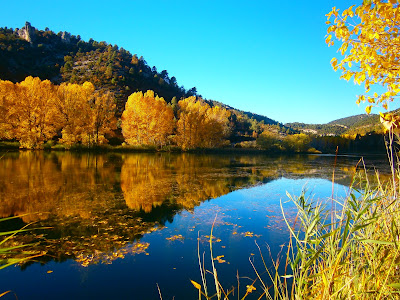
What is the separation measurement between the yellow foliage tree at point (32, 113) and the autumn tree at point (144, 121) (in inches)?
369

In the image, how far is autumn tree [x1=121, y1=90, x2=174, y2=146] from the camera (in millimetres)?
36281

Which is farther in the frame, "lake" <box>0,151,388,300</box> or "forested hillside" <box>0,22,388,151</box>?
"forested hillside" <box>0,22,388,151</box>

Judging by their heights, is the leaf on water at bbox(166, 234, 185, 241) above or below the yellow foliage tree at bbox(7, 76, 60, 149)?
below

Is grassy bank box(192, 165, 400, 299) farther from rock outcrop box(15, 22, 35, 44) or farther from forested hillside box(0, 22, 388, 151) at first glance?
rock outcrop box(15, 22, 35, 44)

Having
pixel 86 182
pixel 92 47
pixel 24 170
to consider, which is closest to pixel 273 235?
pixel 86 182

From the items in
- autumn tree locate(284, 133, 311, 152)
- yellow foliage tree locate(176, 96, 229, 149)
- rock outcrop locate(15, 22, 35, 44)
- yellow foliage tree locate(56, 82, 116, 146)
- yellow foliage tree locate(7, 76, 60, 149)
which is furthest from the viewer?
rock outcrop locate(15, 22, 35, 44)

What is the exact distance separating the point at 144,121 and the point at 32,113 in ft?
45.0

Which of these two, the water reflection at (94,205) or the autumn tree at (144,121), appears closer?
the water reflection at (94,205)

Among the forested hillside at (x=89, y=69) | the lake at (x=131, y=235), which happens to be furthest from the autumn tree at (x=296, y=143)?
the lake at (x=131, y=235)

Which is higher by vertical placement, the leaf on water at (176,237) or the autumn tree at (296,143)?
the autumn tree at (296,143)

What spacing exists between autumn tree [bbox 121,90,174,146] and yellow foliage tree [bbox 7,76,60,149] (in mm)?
9363

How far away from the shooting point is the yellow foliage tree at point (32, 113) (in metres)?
27.5

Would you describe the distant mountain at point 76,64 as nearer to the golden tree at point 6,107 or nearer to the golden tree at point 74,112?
the golden tree at point 74,112

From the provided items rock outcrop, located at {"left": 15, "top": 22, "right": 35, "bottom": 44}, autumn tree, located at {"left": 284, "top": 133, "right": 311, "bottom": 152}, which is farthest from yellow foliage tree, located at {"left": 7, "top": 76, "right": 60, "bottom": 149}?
rock outcrop, located at {"left": 15, "top": 22, "right": 35, "bottom": 44}
